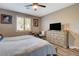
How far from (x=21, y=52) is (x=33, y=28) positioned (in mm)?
436

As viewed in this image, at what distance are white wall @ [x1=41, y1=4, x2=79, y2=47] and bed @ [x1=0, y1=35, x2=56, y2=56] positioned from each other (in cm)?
29

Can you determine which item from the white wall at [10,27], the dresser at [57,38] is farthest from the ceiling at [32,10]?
the dresser at [57,38]

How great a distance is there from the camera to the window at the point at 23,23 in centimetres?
149

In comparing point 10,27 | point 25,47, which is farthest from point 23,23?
point 25,47

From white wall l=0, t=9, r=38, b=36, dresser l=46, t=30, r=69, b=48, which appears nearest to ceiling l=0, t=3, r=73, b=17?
white wall l=0, t=9, r=38, b=36

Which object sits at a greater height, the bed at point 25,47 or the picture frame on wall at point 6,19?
the picture frame on wall at point 6,19

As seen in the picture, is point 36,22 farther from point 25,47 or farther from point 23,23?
point 25,47

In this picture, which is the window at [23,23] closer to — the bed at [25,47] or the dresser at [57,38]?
the bed at [25,47]

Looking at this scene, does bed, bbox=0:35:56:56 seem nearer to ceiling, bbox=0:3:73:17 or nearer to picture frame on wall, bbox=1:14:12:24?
picture frame on wall, bbox=1:14:12:24

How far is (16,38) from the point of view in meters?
1.48

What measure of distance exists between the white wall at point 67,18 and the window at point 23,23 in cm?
24

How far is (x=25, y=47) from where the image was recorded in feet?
4.58

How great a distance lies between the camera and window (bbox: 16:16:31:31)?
1.49 meters

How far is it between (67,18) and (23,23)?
76 centimetres
